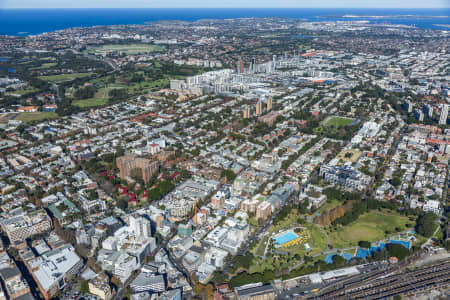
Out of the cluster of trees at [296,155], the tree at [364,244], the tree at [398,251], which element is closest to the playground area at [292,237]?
the tree at [364,244]

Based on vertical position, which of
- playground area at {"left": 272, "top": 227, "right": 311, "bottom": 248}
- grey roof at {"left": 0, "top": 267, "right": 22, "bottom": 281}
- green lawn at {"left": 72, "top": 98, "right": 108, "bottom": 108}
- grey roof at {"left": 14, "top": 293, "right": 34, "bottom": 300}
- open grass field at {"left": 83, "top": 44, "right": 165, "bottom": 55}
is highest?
open grass field at {"left": 83, "top": 44, "right": 165, "bottom": 55}

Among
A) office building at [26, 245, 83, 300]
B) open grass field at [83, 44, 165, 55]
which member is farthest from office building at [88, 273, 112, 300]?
open grass field at [83, 44, 165, 55]

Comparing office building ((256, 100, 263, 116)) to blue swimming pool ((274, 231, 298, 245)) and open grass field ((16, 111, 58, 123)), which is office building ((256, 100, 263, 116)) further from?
open grass field ((16, 111, 58, 123))

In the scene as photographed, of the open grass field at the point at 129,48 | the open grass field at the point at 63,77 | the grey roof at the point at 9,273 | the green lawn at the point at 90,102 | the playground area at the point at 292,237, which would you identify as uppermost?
the open grass field at the point at 129,48

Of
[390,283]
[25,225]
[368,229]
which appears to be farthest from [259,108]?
[25,225]

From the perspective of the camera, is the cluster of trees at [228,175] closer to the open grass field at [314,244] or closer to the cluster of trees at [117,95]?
the open grass field at [314,244]

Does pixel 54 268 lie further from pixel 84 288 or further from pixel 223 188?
pixel 223 188

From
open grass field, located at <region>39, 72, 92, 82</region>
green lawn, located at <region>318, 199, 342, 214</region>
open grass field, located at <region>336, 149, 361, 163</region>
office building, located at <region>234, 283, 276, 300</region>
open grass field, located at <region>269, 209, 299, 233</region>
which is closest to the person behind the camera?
office building, located at <region>234, 283, 276, 300</region>
